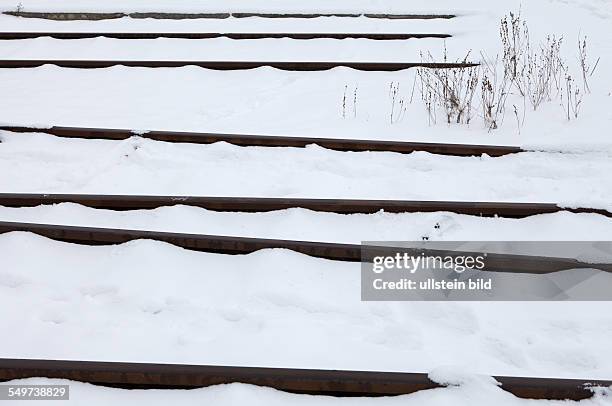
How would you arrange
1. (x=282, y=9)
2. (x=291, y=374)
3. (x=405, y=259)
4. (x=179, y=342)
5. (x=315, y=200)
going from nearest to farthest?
(x=291, y=374), (x=179, y=342), (x=405, y=259), (x=315, y=200), (x=282, y=9)

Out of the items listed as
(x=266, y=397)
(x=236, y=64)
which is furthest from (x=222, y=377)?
(x=236, y=64)

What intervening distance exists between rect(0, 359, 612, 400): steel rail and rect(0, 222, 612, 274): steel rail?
100 cm

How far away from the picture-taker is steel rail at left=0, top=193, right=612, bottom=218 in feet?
13.3

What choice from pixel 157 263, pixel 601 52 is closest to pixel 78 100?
pixel 157 263

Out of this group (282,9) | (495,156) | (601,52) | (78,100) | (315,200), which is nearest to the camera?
(315,200)

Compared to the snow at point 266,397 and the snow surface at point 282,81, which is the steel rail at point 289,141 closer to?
the snow surface at point 282,81

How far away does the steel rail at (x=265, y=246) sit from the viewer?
351 cm

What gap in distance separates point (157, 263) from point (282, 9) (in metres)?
7.02

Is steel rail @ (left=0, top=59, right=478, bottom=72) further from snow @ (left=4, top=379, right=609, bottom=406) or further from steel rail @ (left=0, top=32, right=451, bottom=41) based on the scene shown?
snow @ (left=4, top=379, right=609, bottom=406)

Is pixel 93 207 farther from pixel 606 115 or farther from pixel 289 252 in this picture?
pixel 606 115

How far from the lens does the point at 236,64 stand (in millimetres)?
7047

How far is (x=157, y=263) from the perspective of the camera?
11.8ft

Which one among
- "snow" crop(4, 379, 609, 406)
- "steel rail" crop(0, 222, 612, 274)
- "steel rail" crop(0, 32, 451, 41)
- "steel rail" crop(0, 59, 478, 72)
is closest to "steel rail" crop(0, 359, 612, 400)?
"snow" crop(4, 379, 609, 406)

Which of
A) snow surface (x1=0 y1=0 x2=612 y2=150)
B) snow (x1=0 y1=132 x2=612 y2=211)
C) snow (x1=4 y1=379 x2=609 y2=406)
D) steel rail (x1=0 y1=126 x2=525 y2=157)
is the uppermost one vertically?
snow surface (x1=0 y1=0 x2=612 y2=150)
